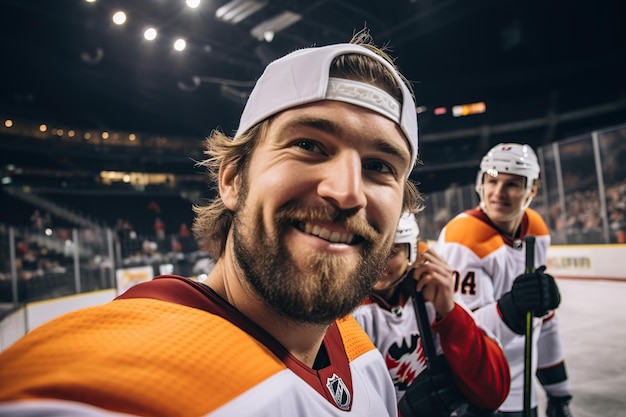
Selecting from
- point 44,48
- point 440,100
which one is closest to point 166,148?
point 44,48

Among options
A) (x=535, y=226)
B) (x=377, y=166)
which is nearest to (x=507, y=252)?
(x=535, y=226)

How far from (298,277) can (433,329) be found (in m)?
1.29

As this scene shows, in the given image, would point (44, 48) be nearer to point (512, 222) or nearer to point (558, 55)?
point (512, 222)

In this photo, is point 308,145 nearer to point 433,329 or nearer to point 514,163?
point 433,329

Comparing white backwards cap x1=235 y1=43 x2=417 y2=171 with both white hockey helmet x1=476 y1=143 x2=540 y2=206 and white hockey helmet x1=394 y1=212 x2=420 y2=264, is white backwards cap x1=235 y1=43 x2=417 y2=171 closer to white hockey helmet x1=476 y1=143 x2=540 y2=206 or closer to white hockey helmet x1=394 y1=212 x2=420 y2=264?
white hockey helmet x1=394 y1=212 x2=420 y2=264

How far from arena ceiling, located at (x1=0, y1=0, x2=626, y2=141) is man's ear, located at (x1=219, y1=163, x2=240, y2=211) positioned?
8026mm

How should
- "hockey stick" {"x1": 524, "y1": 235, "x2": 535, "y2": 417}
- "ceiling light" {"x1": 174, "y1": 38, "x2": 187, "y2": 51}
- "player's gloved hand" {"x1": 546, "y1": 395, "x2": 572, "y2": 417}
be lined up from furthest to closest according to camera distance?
1. "ceiling light" {"x1": 174, "y1": 38, "x2": 187, "y2": 51}
2. "player's gloved hand" {"x1": 546, "y1": 395, "x2": 572, "y2": 417}
3. "hockey stick" {"x1": 524, "y1": 235, "x2": 535, "y2": 417}

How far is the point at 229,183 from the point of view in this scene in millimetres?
1133

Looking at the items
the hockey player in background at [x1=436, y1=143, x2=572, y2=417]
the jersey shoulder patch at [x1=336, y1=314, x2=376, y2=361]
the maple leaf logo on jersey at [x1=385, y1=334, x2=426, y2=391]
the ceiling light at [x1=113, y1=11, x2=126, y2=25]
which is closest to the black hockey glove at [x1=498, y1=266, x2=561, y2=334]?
the hockey player in background at [x1=436, y1=143, x2=572, y2=417]

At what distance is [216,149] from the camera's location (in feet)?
4.28

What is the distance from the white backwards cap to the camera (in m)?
0.96

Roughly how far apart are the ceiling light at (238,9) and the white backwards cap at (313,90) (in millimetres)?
9922

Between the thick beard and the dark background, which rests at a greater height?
the dark background

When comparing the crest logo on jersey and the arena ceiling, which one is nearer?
the crest logo on jersey
